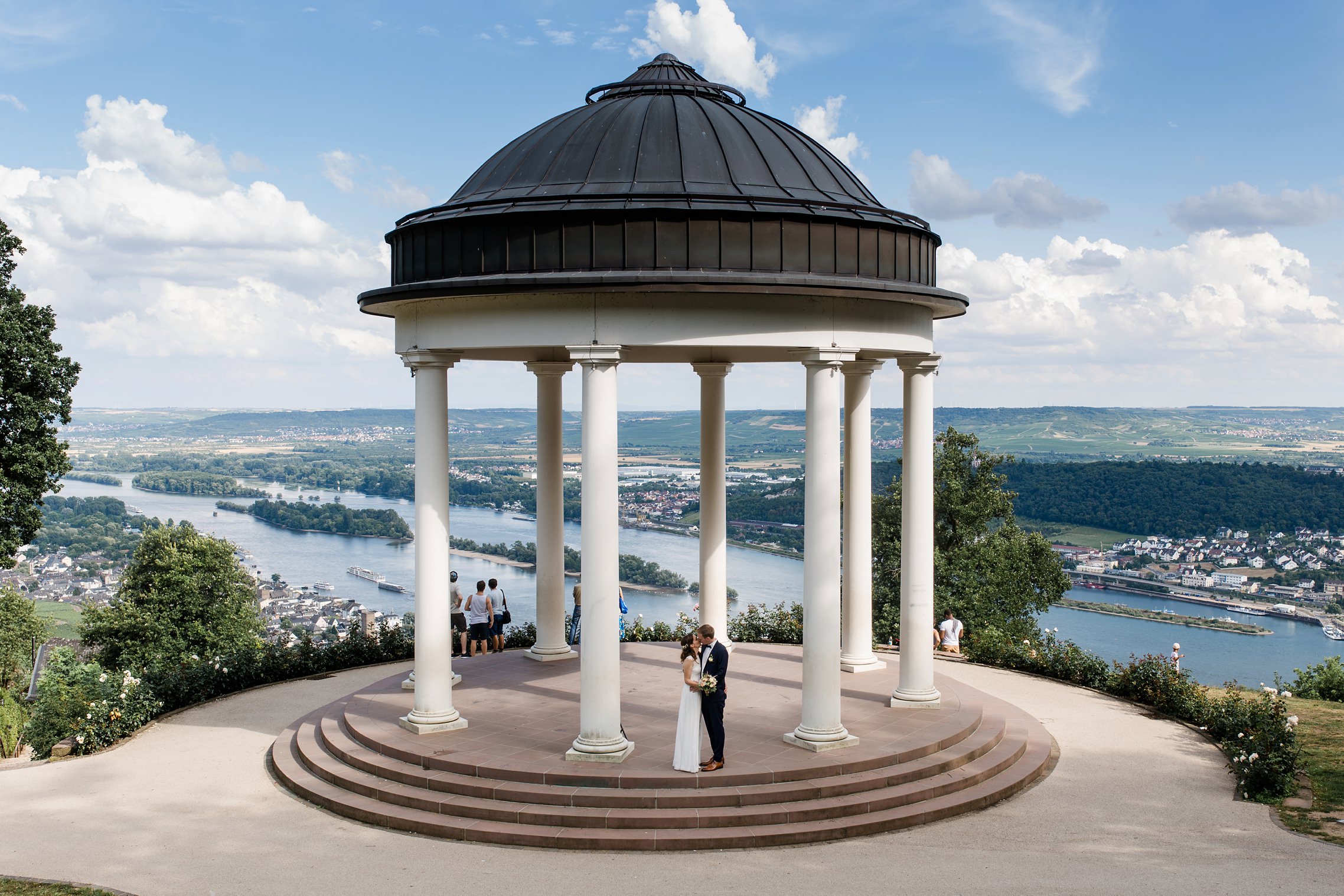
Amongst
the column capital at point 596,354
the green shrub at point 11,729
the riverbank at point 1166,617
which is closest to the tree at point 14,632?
the green shrub at point 11,729

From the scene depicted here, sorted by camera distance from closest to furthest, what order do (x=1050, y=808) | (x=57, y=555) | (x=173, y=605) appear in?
1. (x=1050, y=808)
2. (x=173, y=605)
3. (x=57, y=555)

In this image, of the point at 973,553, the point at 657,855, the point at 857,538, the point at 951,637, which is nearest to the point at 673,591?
the point at 973,553

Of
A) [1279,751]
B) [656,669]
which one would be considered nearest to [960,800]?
[1279,751]

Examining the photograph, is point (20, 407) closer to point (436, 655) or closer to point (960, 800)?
point (436, 655)

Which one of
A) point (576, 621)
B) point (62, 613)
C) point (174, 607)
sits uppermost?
point (576, 621)

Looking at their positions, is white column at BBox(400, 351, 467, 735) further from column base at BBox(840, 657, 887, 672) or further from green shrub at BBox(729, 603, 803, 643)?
green shrub at BBox(729, 603, 803, 643)

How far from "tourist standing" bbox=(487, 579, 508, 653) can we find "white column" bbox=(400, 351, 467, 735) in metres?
7.06

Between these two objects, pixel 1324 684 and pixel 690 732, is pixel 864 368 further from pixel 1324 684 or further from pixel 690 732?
pixel 1324 684

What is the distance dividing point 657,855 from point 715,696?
2414mm

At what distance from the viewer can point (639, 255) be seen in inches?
602

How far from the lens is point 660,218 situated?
50.1 ft

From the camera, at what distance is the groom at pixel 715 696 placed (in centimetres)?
1499

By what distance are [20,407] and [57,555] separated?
10744cm

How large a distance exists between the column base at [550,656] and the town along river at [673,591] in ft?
62.8
